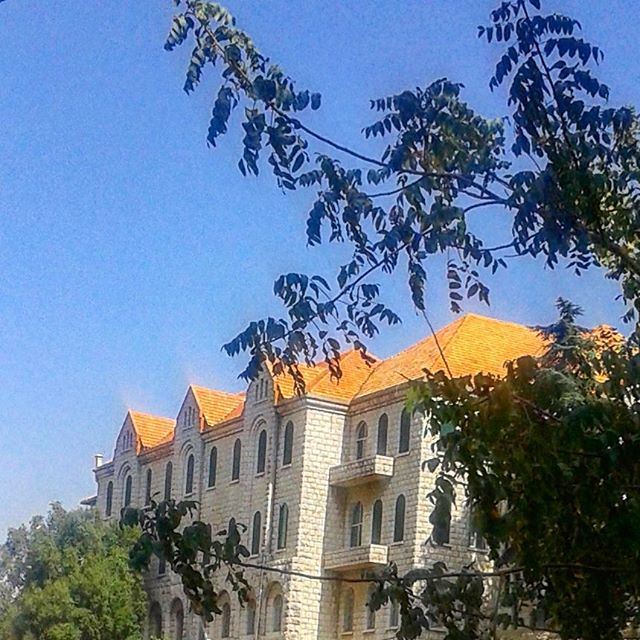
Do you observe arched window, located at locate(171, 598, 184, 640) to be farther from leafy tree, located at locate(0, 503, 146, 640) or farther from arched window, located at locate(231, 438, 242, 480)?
arched window, located at locate(231, 438, 242, 480)

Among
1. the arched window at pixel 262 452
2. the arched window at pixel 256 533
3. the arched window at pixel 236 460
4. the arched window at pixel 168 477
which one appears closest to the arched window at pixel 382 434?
the arched window at pixel 262 452

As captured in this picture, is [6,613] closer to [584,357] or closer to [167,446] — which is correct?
[167,446]

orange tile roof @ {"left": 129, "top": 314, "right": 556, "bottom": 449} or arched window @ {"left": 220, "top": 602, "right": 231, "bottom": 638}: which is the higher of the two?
orange tile roof @ {"left": 129, "top": 314, "right": 556, "bottom": 449}

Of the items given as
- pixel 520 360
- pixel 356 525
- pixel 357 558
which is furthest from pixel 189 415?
pixel 520 360

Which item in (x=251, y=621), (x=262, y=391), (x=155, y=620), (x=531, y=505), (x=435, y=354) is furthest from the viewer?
(x=155, y=620)

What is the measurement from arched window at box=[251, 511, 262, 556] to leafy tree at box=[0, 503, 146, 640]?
458cm

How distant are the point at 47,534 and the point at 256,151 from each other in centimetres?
3763

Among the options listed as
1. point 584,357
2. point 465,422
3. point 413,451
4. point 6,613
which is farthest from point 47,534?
point 465,422

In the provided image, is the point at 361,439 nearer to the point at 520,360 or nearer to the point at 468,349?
the point at 468,349

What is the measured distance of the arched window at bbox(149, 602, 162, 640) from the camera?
42.4 meters

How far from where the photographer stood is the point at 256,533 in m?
37.8

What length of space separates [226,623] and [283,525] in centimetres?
428

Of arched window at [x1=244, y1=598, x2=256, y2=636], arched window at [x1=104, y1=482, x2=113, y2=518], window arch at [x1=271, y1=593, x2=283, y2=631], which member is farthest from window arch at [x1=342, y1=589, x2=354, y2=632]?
arched window at [x1=104, y1=482, x2=113, y2=518]

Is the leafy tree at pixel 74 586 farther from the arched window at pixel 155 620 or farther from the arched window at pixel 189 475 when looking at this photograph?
the arched window at pixel 189 475
